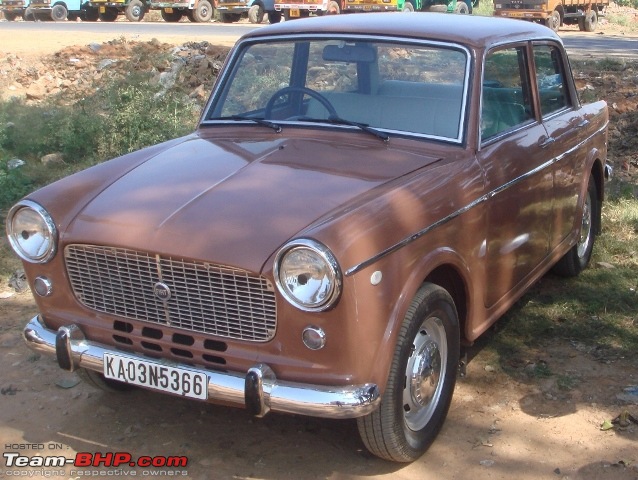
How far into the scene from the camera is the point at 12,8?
28828 mm

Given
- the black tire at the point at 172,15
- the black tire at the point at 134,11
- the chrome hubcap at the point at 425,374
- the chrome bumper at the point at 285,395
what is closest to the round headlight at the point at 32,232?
the chrome bumper at the point at 285,395

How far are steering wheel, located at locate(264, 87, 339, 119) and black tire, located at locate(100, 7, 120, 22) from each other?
25.2m

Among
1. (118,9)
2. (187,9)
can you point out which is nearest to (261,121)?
(187,9)

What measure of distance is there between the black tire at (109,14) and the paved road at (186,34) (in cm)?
335

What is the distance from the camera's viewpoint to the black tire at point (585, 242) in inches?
228

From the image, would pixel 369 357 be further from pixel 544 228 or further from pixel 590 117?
pixel 590 117

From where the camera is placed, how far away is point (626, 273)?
5891 millimetres

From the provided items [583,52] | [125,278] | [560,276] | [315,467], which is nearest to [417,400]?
[315,467]

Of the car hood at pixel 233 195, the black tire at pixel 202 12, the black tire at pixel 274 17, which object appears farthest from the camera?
the black tire at pixel 274 17

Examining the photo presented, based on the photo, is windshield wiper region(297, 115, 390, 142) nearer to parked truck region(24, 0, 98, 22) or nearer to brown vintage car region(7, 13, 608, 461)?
brown vintage car region(7, 13, 608, 461)

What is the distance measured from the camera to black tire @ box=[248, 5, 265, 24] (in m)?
26.8

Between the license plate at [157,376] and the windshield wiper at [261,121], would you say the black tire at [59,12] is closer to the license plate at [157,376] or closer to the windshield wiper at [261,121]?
the windshield wiper at [261,121]

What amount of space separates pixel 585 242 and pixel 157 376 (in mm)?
3678

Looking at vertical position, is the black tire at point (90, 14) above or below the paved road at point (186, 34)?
below
